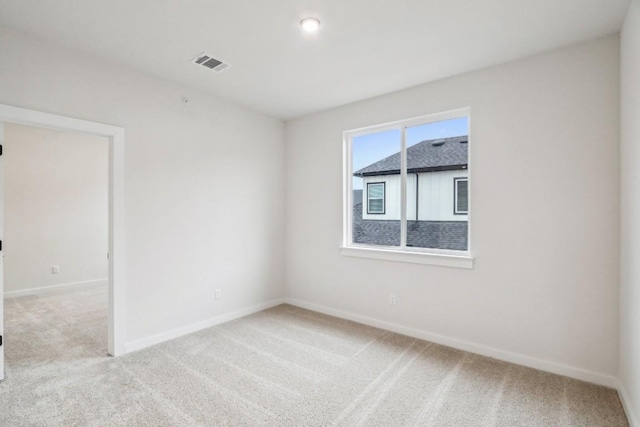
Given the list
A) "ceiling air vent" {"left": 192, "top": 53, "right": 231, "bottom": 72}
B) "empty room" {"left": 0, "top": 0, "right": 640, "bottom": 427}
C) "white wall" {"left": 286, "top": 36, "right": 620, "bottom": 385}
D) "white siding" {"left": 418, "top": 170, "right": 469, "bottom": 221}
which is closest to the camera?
"empty room" {"left": 0, "top": 0, "right": 640, "bottom": 427}

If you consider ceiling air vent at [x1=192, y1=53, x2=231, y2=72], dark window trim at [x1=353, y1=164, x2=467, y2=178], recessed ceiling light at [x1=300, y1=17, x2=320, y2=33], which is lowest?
dark window trim at [x1=353, y1=164, x2=467, y2=178]

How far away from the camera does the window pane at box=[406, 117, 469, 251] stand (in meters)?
3.27

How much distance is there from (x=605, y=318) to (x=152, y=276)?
396 centimetres

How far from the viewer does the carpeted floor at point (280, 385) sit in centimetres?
209

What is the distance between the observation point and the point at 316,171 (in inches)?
172

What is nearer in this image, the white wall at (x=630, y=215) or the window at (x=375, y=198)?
the white wall at (x=630, y=215)

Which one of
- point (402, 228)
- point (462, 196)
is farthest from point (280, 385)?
point (462, 196)

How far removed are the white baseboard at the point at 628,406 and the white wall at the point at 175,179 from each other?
11.9 ft

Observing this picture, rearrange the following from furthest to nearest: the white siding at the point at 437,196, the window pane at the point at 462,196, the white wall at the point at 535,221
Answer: the white siding at the point at 437,196, the window pane at the point at 462,196, the white wall at the point at 535,221

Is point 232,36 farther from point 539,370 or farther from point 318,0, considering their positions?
point 539,370

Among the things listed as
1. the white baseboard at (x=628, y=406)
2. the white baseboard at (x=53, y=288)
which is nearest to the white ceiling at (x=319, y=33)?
the white baseboard at (x=628, y=406)

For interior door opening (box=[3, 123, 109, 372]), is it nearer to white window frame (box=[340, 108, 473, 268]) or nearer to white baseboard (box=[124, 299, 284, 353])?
white baseboard (box=[124, 299, 284, 353])

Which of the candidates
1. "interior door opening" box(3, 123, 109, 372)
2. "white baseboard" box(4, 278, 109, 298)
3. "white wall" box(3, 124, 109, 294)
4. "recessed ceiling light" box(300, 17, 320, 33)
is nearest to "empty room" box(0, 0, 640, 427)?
"recessed ceiling light" box(300, 17, 320, 33)

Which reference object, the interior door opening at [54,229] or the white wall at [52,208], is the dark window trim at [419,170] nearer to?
the interior door opening at [54,229]
